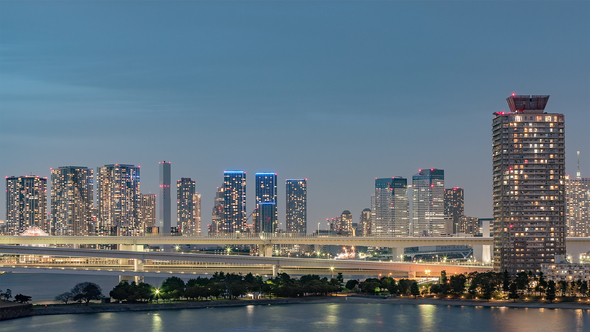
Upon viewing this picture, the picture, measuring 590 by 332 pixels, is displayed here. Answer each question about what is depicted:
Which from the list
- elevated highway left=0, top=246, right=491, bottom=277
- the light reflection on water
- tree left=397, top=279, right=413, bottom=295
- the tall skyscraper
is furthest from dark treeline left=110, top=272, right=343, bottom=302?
the tall skyscraper

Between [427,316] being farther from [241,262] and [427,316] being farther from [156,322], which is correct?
[241,262]

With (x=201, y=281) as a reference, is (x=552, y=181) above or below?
above

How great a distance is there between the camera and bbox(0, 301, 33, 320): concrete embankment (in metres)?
83.0

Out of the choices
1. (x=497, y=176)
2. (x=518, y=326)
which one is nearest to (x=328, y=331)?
(x=518, y=326)

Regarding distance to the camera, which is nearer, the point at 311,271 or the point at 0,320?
the point at 0,320

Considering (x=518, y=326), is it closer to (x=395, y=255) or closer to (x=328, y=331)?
(x=328, y=331)

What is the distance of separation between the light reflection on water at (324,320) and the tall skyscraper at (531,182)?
2701cm

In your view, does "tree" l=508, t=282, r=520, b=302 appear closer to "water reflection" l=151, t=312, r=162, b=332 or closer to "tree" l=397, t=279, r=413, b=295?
"tree" l=397, t=279, r=413, b=295

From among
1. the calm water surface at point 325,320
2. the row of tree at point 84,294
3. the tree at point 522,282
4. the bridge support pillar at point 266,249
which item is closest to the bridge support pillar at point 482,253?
the tree at point 522,282

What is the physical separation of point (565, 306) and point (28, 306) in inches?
2464

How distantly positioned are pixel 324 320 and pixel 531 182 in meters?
49.3

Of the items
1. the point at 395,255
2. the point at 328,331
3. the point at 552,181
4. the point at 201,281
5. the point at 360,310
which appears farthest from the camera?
the point at 395,255

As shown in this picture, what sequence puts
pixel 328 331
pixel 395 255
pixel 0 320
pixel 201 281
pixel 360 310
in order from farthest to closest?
1. pixel 395 255
2. pixel 201 281
3. pixel 360 310
4. pixel 0 320
5. pixel 328 331

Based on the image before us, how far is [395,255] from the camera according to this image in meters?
142
